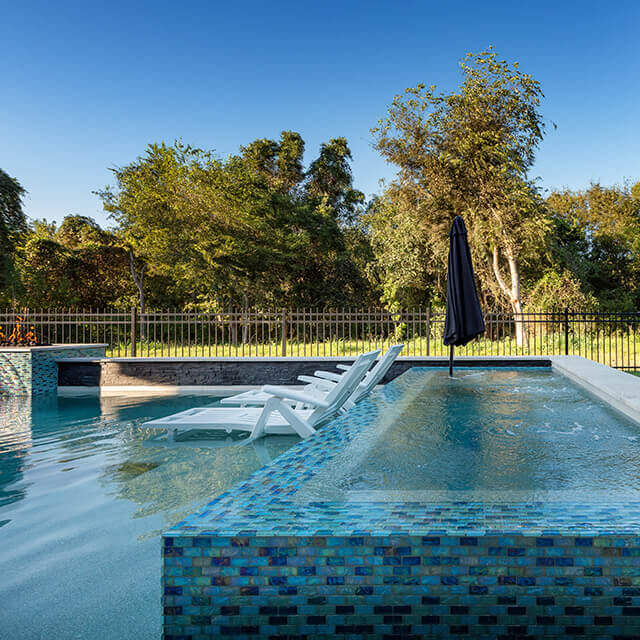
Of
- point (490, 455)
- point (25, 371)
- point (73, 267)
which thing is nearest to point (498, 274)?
point (25, 371)

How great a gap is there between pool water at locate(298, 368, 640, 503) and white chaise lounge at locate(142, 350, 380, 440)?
0.62 m

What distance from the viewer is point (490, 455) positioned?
3.12m

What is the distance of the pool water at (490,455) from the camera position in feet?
7.47

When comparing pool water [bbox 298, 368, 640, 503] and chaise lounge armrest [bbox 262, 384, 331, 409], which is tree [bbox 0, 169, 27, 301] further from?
pool water [bbox 298, 368, 640, 503]

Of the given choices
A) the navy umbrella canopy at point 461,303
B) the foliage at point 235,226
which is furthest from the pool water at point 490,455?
the foliage at point 235,226

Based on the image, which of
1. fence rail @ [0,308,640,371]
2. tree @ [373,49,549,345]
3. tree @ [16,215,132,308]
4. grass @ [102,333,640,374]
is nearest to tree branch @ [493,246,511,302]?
tree @ [373,49,549,345]

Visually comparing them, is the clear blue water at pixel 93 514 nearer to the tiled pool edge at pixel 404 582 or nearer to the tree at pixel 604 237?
the tiled pool edge at pixel 404 582

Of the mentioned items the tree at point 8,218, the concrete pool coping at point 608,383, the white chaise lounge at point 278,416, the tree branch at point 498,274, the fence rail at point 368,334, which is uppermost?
the tree at point 8,218

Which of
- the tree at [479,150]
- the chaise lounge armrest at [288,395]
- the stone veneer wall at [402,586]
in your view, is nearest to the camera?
the stone veneer wall at [402,586]

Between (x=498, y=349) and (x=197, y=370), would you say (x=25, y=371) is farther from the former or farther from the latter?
(x=498, y=349)

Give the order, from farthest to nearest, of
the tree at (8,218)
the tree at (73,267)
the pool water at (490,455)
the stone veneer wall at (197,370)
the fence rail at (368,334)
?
the tree at (73,267) < the tree at (8,218) < the fence rail at (368,334) < the stone veneer wall at (197,370) < the pool water at (490,455)

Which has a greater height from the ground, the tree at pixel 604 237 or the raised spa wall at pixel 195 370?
the tree at pixel 604 237

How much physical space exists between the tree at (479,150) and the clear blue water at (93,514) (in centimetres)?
1361

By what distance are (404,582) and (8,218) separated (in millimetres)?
22695
